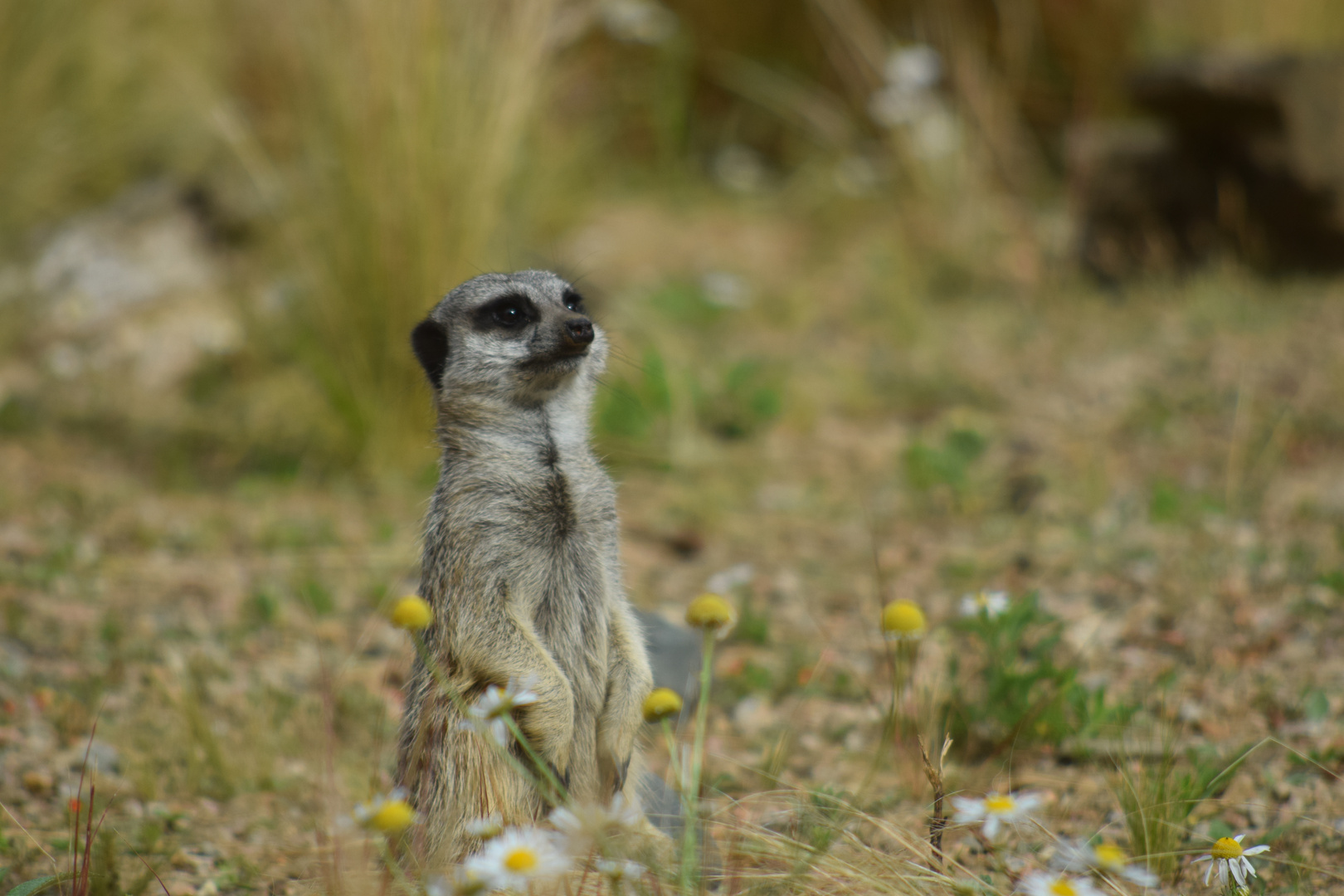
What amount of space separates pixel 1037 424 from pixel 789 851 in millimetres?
3766

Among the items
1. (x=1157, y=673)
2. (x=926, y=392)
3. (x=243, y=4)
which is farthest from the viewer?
(x=243, y=4)

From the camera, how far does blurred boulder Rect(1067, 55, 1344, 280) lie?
20.1 ft

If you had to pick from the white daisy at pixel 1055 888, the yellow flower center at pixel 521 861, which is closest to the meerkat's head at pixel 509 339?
the yellow flower center at pixel 521 861

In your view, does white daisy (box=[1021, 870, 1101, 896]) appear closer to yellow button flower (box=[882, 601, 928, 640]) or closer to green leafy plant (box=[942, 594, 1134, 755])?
yellow button flower (box=[882, 601, 928, 640])

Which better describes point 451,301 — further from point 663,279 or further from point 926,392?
point 663,279

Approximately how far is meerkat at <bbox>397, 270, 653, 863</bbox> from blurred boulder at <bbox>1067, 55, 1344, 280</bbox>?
209 inches

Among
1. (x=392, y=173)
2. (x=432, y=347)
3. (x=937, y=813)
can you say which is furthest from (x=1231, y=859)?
(x=392, y=173)

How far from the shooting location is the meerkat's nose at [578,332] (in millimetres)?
2221

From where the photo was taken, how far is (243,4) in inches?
328

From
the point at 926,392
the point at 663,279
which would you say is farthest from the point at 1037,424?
the point at 663,279

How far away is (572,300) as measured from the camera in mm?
2525

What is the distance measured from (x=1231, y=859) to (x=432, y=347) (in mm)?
1754

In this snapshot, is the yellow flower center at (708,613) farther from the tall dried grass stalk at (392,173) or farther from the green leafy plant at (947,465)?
the tall dried grass stalk at (392,173)

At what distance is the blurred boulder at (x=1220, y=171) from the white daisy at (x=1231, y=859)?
5.41 m
